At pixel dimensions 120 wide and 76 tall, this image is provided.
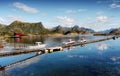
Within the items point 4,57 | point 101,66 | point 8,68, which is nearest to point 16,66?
point 8,68

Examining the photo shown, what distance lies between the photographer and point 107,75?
55.3 m

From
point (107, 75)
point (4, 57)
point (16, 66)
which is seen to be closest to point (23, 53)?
point (4, 57)

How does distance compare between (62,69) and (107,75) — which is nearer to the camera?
(107,75)

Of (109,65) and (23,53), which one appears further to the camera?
(23,53)

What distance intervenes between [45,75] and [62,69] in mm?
8276

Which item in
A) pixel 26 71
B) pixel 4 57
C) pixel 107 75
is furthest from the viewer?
pixel 4 57

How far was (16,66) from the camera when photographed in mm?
68500

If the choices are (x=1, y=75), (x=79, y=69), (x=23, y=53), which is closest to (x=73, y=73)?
(x=79, y=69)

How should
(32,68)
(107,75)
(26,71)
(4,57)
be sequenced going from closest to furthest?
(107,75) → (26,71) → (32,68) → (4,57)

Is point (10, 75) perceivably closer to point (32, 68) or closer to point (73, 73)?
point (32, 68)

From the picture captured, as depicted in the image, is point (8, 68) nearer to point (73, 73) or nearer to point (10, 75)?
point (10, 75)

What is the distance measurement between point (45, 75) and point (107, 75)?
1780 centimetres

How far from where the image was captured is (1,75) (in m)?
57.9

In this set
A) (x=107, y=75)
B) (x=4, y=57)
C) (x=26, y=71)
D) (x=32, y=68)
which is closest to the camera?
(x=107, y=75)
